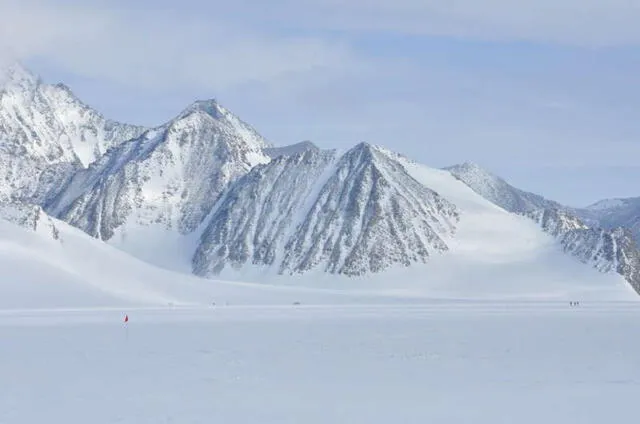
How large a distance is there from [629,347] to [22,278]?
98.9 meters

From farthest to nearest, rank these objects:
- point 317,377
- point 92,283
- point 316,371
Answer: point 92,283
point 316,371
point 317,377

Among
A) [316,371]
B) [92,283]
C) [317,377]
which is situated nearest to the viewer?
[317,377]

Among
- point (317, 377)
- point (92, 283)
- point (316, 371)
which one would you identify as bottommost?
point (317, 377)

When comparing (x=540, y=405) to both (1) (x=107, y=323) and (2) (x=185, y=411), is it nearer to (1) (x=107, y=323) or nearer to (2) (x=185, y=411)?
(2) (x=185, y=411)

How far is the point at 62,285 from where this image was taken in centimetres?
13288

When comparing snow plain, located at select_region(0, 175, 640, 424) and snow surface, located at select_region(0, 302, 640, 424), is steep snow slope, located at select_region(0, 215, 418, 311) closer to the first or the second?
snow plain, located at select_region(0, 175, 640, 424)

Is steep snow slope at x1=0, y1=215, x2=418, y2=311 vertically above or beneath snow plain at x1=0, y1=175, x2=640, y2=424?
above

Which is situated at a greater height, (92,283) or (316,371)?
(92,283)

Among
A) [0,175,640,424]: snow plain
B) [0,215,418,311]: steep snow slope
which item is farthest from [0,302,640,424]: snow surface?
[0,215,418,311]: steep snow slope

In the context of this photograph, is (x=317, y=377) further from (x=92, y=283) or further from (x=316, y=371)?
(x=92, y=283)

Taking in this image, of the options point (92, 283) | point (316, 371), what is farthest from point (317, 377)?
point (92, 283)

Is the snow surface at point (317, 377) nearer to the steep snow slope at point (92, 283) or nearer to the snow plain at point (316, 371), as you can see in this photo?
the snow plain at point (316, 371)

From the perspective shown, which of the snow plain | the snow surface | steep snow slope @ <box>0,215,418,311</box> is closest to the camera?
the snow surface

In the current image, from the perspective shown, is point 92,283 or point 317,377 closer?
point 317,377
